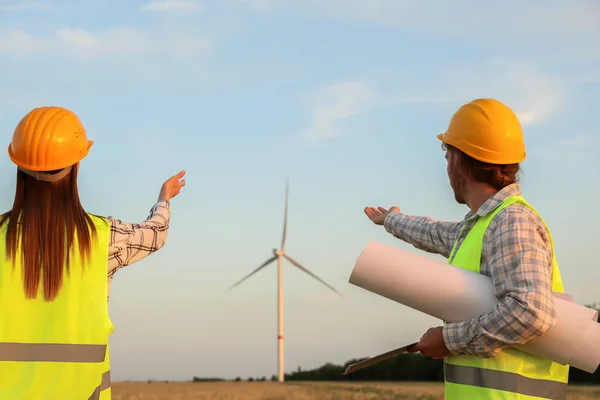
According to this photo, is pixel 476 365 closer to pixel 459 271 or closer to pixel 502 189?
pixel 459 271

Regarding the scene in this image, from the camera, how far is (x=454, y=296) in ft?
20.8

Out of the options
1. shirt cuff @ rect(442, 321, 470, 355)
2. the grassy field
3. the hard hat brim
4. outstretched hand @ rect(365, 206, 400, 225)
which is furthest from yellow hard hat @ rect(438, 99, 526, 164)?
the grassy field

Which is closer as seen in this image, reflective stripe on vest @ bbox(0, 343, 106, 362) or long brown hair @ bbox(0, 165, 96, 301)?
reflective stripe on vest @ bbox(0, 343, 106, 362)

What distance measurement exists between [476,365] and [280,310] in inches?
1804

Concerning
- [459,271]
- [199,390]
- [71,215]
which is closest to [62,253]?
[71,215]

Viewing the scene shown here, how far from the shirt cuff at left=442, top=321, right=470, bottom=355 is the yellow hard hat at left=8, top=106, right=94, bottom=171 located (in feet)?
10.4

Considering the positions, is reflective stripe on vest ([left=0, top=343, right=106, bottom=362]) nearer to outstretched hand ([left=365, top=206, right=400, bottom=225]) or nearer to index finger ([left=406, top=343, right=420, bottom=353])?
index finger ([left=406, top=343, right=420, bottom=353])

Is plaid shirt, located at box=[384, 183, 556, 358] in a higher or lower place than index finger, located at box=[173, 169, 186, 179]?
lower

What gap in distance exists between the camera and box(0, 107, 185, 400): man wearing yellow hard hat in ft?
22.2

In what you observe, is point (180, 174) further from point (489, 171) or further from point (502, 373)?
point (502, 373)

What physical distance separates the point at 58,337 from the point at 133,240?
97 centimetres

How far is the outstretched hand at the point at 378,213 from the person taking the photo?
28.8 feet

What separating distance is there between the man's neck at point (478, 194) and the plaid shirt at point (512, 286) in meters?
0.17

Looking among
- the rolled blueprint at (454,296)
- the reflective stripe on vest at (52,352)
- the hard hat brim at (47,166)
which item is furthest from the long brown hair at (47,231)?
the rolled blueprint at (454,296)
